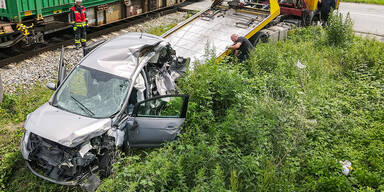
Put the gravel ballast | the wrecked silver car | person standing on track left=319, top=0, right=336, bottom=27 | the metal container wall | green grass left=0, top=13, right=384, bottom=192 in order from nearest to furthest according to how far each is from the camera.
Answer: green grass left=0, top=13, right=384, bottom=192, the wrecked silver car, the gravel ballast, the metal container wall, person standing on track left=319, top=0, right=336, bottom=27

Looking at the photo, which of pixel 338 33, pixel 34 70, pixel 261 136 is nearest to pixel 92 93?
pixel 261 136

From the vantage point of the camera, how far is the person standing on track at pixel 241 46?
889 centimetres

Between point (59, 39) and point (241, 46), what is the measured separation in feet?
22.1

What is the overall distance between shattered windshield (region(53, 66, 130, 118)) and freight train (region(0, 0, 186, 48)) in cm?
482

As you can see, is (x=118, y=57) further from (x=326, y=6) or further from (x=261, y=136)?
(x=326, y=6)

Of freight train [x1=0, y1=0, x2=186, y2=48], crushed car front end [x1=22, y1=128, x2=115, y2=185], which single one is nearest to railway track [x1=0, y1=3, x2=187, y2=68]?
freight train [x1=0, y1=0, x2=186, y2=48]

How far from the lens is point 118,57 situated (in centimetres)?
634

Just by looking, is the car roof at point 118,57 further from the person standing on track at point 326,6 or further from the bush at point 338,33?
the person standing on track at point 326,6

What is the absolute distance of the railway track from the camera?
990cm

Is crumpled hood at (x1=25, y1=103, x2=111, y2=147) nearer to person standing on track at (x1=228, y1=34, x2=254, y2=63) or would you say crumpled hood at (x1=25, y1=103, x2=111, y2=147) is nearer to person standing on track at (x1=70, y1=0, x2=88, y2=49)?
person standing on track at (x1=228, y1=34, x2=254, y2=63)

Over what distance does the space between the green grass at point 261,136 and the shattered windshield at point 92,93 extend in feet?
3.23

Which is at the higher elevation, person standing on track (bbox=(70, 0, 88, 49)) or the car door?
person standing on track (bbox=(70, 0, 88, 49))

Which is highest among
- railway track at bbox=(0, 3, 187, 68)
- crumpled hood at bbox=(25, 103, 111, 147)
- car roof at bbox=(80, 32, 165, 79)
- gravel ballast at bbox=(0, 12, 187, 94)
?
car roof at bbox=(80, 32, 165, 79)

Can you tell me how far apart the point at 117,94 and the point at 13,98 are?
10.3 ft
